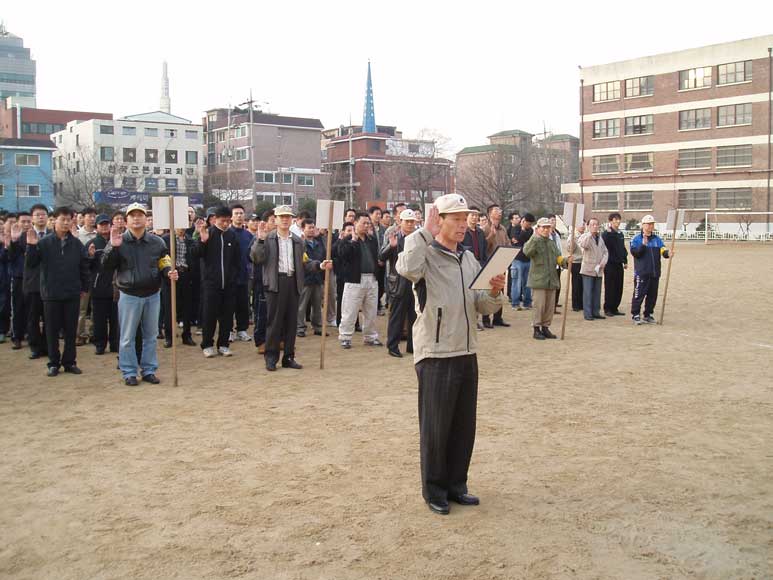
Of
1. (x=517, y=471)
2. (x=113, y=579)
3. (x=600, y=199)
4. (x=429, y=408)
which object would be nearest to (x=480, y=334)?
(x=517, y=471)

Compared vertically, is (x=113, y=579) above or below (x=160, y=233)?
below

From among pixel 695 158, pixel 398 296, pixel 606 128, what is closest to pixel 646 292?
pixel 398 296

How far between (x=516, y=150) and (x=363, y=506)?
65615 mm

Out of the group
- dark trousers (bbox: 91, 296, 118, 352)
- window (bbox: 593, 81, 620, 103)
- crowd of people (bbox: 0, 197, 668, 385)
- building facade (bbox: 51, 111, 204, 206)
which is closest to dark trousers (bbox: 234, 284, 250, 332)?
crowd of people (bbox: 0, 197, 668, 385)

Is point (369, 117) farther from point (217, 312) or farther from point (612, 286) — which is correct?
point (217, 312)

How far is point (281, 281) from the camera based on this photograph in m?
9.38

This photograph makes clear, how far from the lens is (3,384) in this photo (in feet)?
28.7

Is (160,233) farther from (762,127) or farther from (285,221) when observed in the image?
(762,127)

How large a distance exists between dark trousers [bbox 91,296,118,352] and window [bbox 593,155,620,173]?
181 feet

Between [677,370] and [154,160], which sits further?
[154,160]

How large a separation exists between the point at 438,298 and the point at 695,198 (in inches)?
2193

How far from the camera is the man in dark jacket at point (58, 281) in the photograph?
357 inches

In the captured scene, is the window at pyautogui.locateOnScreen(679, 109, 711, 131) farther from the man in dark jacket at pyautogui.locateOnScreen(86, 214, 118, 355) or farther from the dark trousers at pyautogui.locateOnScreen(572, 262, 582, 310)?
the man in dark jacket at pyautogui.locateOnScreen(86, 214, 118, 355)

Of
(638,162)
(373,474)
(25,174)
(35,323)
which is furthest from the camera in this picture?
(638,162)
